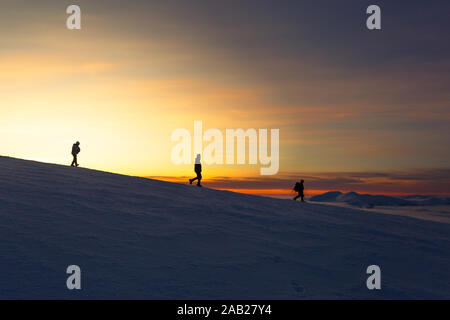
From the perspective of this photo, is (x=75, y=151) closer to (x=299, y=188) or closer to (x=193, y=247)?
(x=299, y=188)

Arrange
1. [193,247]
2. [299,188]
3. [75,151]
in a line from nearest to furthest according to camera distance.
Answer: [193,247] < [299,188] < [75,151]

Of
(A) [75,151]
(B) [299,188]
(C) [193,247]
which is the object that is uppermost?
(A) [75,151]

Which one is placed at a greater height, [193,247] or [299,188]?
[299,188]

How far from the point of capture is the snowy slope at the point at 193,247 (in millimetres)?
9867

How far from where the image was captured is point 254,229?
49.6 ft

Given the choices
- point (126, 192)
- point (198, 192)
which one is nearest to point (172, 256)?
point (126, 192)

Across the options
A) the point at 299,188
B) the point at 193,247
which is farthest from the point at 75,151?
the point at 193,247

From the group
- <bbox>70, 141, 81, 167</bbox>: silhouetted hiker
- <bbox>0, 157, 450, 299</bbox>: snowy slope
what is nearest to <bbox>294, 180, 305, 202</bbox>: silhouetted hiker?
<bbox>0, 157, 450, 299</bbox>: snowy slope

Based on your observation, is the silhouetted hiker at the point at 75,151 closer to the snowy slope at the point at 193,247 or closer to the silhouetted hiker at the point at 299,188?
the snowy slope at the point at 193,247

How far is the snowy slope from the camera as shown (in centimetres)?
987

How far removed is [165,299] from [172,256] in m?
2.33

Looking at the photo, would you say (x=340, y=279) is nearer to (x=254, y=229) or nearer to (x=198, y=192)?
(x=254, y=229)

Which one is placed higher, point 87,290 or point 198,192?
point 198,192

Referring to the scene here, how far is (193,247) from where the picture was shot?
40.6 feet
